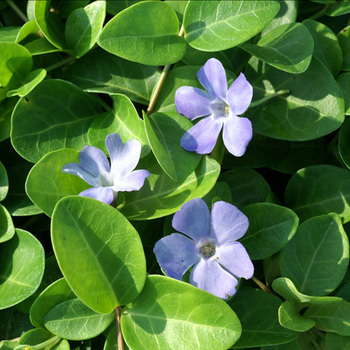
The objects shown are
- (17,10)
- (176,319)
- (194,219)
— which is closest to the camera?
(176,319)

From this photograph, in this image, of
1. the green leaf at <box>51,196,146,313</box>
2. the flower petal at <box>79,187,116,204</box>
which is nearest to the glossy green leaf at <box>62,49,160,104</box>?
the flower petal at <box>79,187,116,204</box>

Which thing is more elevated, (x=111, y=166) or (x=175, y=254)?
(x=111, y=166)

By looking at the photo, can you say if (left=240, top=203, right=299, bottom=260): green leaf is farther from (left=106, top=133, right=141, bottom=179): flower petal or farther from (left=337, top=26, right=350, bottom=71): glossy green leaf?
(left=337, top=26, right=350, bottom=71): glossy green leaf

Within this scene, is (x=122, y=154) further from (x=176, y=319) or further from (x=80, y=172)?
(x=176, y=319)

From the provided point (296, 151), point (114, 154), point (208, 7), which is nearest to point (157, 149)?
point (114, 154)

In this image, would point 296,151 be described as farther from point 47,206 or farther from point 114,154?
point 47,206

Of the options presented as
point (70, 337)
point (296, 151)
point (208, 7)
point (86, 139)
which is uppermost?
point (208, 7)

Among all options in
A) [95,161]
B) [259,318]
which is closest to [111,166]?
[95,161]
